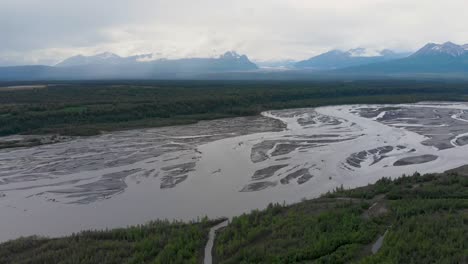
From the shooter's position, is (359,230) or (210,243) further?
(210,243)

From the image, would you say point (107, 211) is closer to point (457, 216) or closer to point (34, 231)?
point (34, 231)

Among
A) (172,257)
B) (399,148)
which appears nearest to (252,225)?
(172,257)

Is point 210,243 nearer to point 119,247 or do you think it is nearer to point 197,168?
point 119,247

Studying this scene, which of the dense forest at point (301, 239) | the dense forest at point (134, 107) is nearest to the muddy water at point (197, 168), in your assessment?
the dense forest at point (301, 239)

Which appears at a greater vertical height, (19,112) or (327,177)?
(19,112)

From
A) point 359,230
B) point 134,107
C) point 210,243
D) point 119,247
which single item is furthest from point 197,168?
point 134,107
